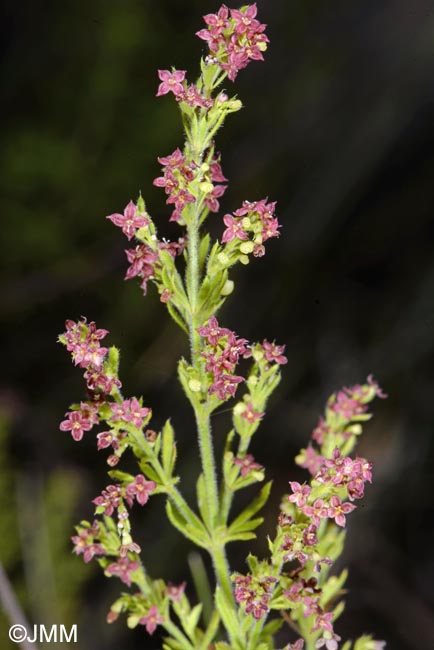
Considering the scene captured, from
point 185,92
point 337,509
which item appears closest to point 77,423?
point 337,509

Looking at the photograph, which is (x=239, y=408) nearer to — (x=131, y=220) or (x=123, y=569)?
(x=123, y=569)

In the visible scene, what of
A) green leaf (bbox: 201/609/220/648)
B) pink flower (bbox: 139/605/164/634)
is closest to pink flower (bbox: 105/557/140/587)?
pink flower (bbox: 139/605/164/634)

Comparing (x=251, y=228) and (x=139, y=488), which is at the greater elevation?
(x=251, y=228)

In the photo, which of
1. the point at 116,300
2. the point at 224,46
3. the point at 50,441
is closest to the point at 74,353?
the point at 224,46

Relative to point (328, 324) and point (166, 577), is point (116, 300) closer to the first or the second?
point (328, 324)

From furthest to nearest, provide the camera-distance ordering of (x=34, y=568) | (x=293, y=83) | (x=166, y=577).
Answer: (x=293, y=83)
(x=166, y=577)
(x=34, y=568)

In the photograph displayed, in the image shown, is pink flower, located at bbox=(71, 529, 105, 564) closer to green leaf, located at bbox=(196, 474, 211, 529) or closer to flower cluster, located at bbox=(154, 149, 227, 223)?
green leaf, located at bbox=(196, 474, 211, 529)
